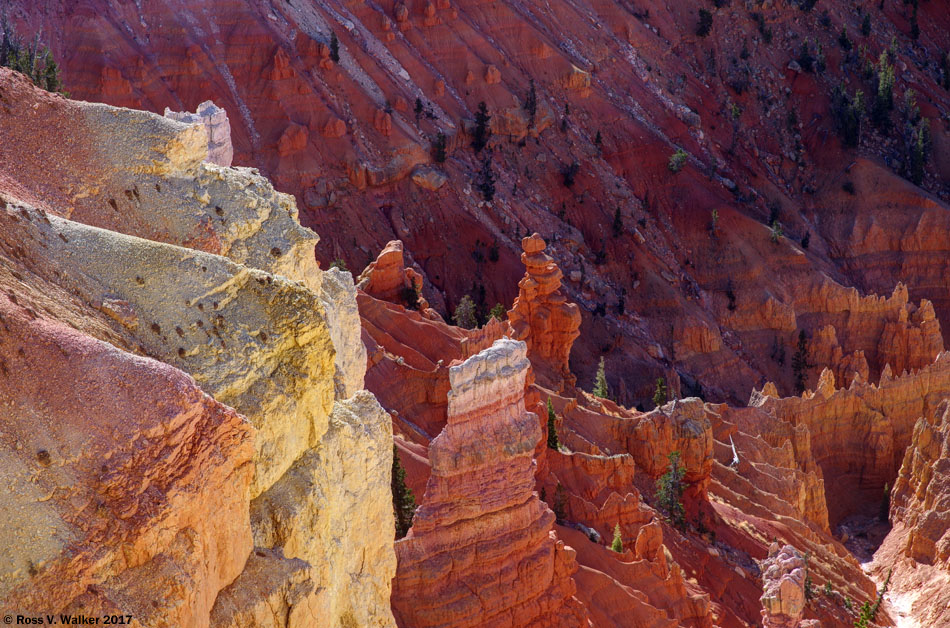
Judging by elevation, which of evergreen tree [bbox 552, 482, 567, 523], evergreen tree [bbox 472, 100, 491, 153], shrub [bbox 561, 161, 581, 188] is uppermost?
evergreen tree [bbox 472, 100, 491, 153]

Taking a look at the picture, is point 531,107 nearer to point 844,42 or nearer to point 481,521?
point 844,42

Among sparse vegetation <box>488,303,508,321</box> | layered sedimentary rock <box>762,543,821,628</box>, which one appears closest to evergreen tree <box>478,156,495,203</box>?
sparse vegetation <box>488,303,508,321</box>

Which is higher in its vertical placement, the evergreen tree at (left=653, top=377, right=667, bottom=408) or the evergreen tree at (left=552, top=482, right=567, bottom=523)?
the evergreen tree at (left=653, top=377, right=667, bottom=408)

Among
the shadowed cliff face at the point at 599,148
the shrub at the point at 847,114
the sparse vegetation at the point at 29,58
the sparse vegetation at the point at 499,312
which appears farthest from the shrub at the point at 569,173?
the sparse vegetation at the point at 29,58

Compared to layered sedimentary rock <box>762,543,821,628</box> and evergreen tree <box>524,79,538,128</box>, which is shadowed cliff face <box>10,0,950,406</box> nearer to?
evergreen tree <box>524,79,538,128</box>

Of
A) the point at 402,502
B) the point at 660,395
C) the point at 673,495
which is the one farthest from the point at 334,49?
the point at 402,502

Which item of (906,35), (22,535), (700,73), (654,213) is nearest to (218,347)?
(22,535)
